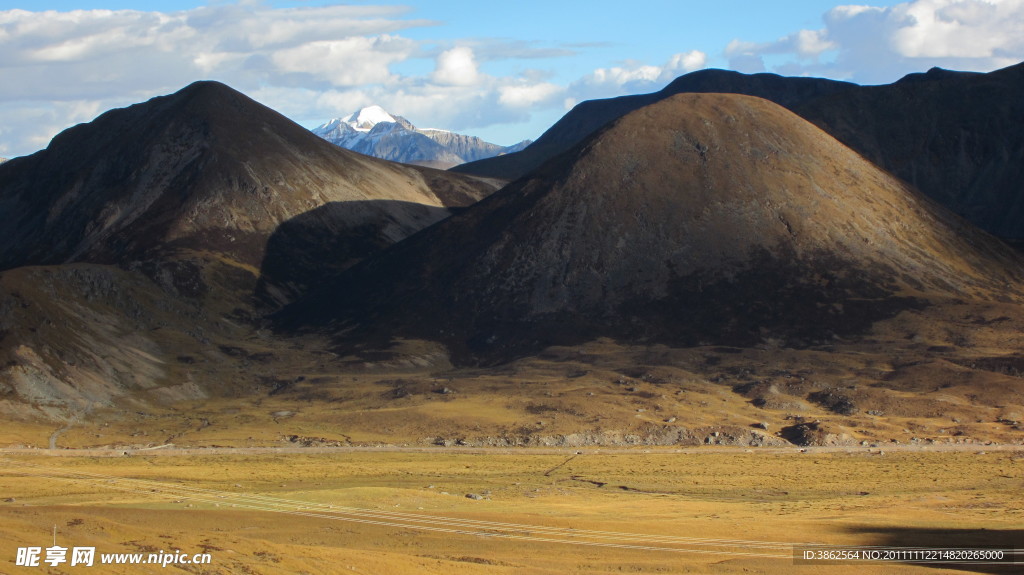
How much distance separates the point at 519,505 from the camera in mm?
61969

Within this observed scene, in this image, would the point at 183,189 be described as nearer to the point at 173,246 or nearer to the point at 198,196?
the point at 198,196

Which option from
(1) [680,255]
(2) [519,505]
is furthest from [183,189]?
(2) [519,505]

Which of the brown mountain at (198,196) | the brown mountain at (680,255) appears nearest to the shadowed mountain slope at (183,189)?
the brown mountain at (198,196)

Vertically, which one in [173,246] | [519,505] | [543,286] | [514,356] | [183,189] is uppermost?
[183,189]

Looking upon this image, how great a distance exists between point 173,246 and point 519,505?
107 m

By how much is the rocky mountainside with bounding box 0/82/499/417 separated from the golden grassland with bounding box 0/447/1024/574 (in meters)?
30.1

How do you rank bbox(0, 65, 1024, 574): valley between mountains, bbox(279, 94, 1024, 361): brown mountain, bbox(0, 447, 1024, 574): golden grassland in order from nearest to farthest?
bbox(0, 447, 1024, 574): golden grassland, bbox(0, 65, 1024, 574): valley between mountains, bbox(279, 94, 1024, 361): brown mountain

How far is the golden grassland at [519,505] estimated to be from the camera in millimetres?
41688

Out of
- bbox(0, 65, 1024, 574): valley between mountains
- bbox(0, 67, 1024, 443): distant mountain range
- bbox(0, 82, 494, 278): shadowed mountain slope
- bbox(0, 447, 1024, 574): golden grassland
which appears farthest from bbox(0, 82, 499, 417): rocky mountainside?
bbox(0, 447, 1024, 574): golden grassland

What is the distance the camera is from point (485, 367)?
426 ft

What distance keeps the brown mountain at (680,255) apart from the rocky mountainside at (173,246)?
493 inches

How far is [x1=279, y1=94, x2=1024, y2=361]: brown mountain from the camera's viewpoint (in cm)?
13338

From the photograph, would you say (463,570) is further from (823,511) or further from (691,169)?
(691,169)

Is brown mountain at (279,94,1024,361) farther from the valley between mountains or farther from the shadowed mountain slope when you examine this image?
the shadowed mountain slope
